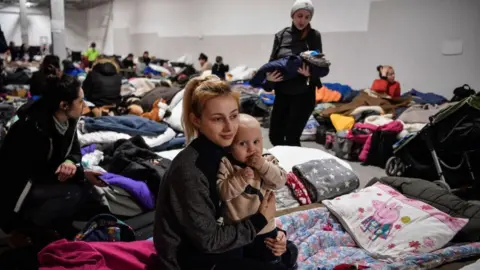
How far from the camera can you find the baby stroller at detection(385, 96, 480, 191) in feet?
11.2

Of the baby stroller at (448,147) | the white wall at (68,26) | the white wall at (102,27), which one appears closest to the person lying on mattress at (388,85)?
the baby stroller at (448,147)

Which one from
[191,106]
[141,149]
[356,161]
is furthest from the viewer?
[356,161]

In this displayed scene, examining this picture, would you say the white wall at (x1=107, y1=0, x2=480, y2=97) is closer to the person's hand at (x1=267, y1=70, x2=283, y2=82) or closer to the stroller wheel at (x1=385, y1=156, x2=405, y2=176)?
the stroller wheel at (x1=385, y1=156, x2=405, y2=176)

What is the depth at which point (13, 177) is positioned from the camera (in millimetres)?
2211

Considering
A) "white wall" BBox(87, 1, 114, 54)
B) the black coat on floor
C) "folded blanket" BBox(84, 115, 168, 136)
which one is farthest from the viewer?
"white wall" BBox(87, 1, 114, 54)

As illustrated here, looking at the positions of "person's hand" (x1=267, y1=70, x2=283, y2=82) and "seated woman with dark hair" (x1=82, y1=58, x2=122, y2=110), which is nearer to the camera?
"person's hand" (x1=267, y1=70, x2=283, y2=82)

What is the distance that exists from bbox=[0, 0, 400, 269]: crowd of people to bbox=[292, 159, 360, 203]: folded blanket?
754 mm

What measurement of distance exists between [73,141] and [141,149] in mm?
562

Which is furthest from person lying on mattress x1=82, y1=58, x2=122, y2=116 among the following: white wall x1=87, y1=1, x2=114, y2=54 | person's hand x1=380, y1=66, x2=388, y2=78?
white wall x1=87, y1=1, x2=114, y2=54

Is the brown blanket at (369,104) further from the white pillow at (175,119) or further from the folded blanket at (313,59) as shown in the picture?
the folded blanket at (313,59)

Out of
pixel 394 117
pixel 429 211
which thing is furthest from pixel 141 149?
pixel 394 117

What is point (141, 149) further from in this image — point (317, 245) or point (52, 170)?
point (317, 245)

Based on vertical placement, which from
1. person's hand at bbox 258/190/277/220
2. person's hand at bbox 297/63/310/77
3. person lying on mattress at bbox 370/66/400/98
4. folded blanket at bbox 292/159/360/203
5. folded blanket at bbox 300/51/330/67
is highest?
folded blanket at bbox 300/51/330/67

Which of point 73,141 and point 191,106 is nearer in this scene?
point 191,106
